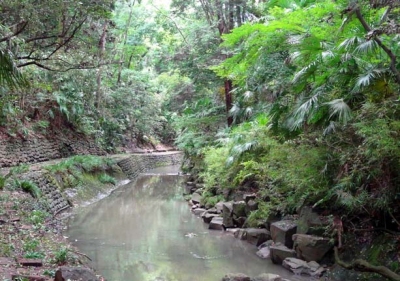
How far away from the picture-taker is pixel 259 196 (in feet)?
33.4

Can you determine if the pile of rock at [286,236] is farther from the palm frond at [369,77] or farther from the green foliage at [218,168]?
the palm frond at [369,77]

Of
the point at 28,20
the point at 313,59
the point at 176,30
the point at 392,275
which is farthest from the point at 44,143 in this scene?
the point at 392,275

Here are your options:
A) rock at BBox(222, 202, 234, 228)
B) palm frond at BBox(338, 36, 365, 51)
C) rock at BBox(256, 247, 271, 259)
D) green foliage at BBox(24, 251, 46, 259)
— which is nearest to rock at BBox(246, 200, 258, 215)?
rock at BBox(222, 202, 234, 228)

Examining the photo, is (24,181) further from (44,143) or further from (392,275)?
(392,275)

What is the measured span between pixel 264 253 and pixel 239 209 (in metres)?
2.26

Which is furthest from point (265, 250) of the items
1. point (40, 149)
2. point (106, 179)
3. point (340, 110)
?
point (40, 149)

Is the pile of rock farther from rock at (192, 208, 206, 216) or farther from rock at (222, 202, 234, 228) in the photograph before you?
rock at (192, 208, 206, 216)

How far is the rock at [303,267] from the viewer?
7.14 metres

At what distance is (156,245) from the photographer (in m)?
9.27

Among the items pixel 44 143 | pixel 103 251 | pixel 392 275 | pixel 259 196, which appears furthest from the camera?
pixel 44 143

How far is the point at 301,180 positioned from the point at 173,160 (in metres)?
24.1

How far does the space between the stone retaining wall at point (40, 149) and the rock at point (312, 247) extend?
11.1m

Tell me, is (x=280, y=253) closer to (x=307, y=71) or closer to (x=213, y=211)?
(x=307, y=71)

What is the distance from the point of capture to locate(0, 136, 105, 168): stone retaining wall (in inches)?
576
